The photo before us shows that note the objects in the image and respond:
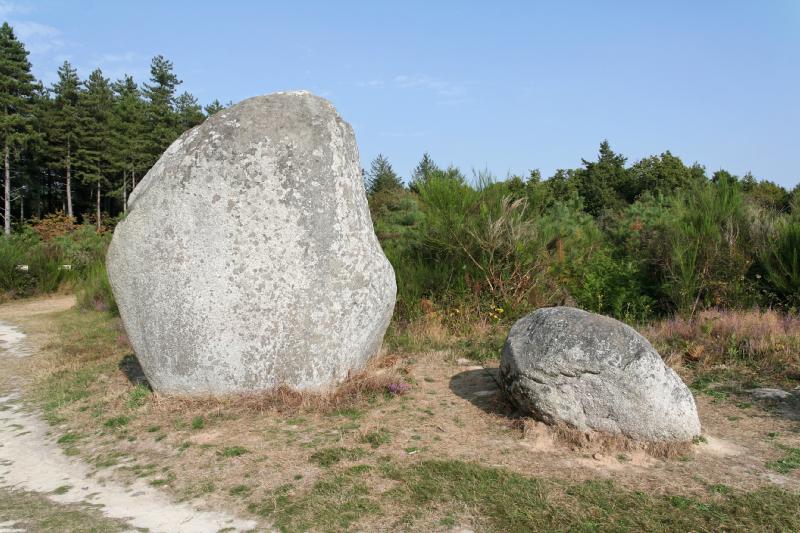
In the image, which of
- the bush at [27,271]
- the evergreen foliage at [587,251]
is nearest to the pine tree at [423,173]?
the evergreen foliage at [587,251]

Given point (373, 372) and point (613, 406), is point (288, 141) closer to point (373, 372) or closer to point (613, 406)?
point (373, 372)

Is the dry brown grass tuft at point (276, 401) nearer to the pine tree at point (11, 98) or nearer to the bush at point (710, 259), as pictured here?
the bush at point (710, 259)

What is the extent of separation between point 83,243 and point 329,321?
58.3 feet

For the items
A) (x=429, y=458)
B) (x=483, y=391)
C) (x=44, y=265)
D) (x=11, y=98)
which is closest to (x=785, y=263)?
(x=483, y=391)

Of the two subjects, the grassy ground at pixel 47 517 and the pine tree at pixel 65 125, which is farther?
the pine tree at pixel 65 125

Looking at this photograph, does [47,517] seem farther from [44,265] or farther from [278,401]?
[44,265]

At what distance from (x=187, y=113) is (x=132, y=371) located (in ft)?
126

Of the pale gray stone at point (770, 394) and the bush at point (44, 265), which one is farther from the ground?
the bush at point (44, 265)

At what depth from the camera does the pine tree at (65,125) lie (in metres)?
34.2

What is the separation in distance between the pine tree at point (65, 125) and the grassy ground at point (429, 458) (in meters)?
33.2

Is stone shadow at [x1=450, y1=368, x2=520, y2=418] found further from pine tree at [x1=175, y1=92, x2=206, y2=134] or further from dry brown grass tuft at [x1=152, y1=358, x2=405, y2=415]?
pine tree at [x1=175, y1=92, x2=206, y2=134]

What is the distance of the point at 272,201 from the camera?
5227mm

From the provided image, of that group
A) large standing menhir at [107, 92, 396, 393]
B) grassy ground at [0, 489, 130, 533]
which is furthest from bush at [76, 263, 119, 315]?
grassy ground at [0, 489, 130, 533]

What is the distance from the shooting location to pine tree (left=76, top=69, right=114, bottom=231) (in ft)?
115
